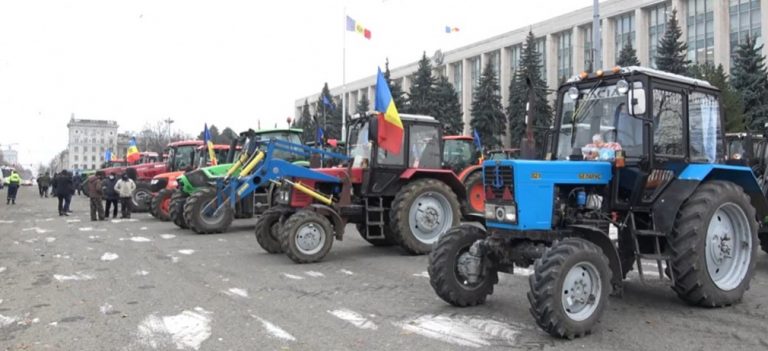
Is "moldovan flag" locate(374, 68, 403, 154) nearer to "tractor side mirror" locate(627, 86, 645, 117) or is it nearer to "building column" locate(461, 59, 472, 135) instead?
"tractor side mirror" locate(627, 86, 645, 117)

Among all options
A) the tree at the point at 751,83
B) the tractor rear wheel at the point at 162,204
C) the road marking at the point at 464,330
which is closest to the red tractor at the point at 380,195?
the road marking at the point at 464,330

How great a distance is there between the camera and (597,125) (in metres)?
6.75

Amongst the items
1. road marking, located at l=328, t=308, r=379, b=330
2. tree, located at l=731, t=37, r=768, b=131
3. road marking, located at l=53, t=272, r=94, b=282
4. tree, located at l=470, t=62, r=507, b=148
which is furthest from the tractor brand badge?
tree, located at l=470, t=62, r=507, b=148

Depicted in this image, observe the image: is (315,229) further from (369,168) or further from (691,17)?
(691,17)

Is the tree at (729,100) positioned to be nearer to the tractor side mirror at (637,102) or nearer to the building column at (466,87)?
the tractor side mirror at (637,102)

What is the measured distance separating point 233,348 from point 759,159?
1190 centimetres

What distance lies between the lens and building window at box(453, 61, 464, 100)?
74650 mm

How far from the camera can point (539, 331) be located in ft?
19.1

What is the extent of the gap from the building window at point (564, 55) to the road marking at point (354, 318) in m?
57.4

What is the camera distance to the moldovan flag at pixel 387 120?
9969 millimetres

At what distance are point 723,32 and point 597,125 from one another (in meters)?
49.5

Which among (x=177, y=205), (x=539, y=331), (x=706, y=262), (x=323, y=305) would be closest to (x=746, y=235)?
(x=706, y=262)

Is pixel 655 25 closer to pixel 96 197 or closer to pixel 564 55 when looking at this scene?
pixel 564 55

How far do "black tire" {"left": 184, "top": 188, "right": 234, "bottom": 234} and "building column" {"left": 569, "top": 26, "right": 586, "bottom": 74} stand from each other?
162ft
